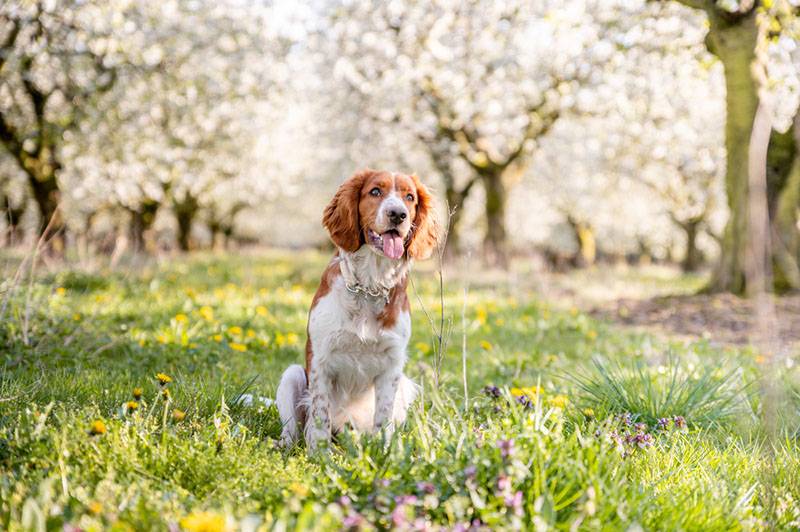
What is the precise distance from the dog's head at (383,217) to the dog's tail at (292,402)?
2.64 feet

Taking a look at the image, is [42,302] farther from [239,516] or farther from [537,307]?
[537,307]

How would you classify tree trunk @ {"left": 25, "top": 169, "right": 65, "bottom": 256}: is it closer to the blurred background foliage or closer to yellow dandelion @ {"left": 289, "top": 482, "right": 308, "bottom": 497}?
the blurred background foliage

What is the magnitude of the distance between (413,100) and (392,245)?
12436 millimetres

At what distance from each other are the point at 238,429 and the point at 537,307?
6.52m

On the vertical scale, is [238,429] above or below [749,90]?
below

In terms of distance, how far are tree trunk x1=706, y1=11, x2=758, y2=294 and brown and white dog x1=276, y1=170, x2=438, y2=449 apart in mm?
6949

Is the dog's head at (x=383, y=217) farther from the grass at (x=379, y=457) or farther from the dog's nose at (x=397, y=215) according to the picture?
the grass at (x=379, y=457)

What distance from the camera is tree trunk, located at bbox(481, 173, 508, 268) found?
1602cm

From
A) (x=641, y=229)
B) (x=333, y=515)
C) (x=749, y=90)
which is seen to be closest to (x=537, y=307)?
(x=749, y=90)

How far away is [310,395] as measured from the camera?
3518mm

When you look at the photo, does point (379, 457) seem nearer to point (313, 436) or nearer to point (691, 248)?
point (313, 436)

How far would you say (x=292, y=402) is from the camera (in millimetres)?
3498

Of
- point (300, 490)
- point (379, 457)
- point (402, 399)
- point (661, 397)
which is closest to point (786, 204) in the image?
point (661, 397)

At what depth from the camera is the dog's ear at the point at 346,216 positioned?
3553 mm
